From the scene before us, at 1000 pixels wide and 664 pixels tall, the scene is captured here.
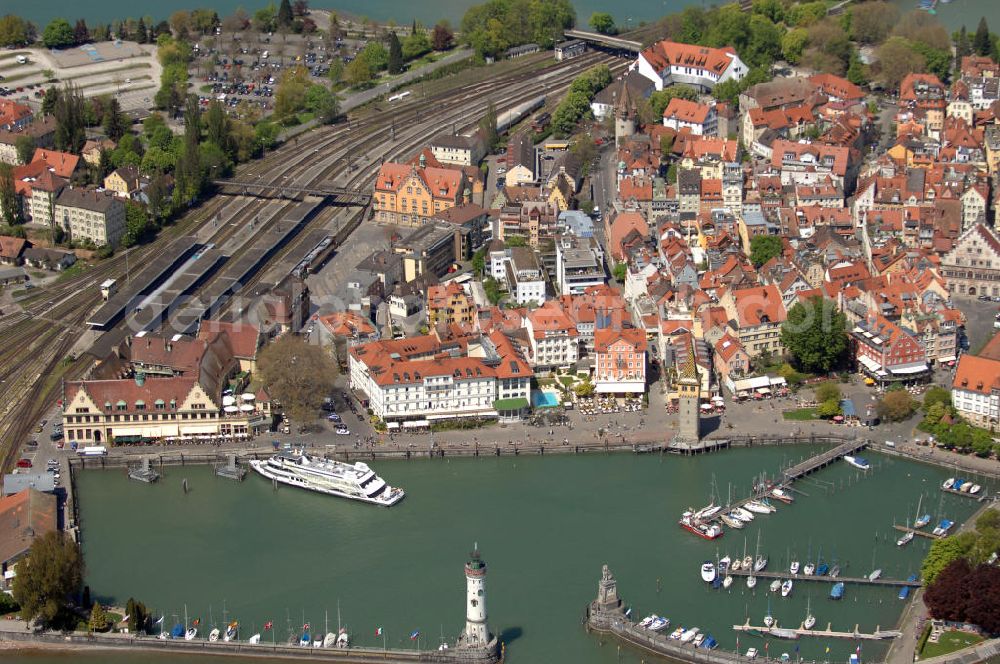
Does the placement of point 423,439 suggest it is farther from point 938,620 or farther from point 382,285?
point 938,620

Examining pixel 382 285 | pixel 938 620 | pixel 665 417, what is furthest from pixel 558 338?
pixel 938 620

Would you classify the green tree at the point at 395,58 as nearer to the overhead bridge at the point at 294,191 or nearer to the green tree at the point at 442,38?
the green tree at the point at 442,38

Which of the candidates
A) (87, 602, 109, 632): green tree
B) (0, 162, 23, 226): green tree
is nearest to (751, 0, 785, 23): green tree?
(0, 162, 23, 226): green tree

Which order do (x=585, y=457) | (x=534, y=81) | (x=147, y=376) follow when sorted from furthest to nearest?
1. (x=534, y=81)
2. (x=147, y=376)
3. (x=585, y=457)

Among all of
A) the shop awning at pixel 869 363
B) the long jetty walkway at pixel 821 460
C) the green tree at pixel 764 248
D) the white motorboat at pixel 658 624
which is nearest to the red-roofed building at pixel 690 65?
the green tree at pixel 764 248

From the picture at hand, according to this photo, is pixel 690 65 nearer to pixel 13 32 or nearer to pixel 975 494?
pixel 13 32
